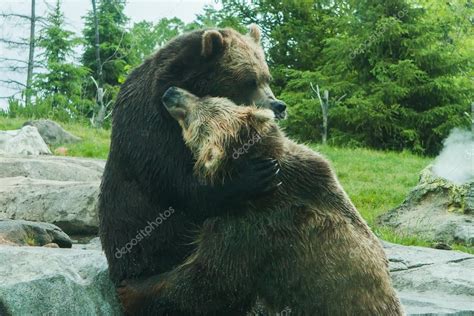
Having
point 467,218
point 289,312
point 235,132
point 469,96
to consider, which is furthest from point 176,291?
point 469,96

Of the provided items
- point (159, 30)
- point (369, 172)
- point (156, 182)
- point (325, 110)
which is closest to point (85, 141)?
point (369, 172)

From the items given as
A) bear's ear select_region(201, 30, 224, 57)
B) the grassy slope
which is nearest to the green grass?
the grassy slope

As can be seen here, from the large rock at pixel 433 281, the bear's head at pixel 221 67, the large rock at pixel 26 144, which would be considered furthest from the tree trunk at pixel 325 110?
the bear's head at pixel 221 67

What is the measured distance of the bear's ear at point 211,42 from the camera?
407 centimetres

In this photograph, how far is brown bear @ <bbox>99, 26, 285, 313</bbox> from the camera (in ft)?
11.5

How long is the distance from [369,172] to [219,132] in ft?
41.8

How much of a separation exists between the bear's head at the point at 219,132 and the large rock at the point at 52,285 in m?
0.86

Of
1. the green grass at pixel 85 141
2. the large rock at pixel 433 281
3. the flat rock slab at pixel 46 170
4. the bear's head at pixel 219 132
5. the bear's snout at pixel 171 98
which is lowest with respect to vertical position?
the green grass at pixel 85 141

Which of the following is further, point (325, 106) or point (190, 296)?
point (325, 106)

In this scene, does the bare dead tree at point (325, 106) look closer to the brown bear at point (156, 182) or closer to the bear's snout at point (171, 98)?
the brown bear at point (156, 182)

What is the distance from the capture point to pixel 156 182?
372cm

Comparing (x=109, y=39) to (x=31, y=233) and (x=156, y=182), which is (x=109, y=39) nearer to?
(x=31, y=233)

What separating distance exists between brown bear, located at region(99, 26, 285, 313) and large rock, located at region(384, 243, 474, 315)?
2.11 meters

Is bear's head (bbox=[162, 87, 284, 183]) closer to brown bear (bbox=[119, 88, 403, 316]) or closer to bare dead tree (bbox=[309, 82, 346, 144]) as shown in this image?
brown bear (bbox=[119, 88, 403, 316])
